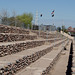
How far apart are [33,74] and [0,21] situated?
8.93 metres

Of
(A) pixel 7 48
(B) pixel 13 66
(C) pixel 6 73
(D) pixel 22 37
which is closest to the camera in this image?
(C) pixel 6 73

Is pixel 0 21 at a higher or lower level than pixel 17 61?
higher

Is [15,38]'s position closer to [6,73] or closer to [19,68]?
[19,68]

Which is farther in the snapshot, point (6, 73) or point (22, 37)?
point (22, 37)

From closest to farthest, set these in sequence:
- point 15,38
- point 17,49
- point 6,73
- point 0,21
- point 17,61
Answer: point 6,73
point 17,61
point 17,49
point 15,38
point 0,21

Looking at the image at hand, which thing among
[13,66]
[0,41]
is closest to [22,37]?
[0,41]

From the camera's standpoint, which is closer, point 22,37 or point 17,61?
point 17,61

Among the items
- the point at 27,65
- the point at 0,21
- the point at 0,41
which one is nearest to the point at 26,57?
the point at 27,65

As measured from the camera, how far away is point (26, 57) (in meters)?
7.59

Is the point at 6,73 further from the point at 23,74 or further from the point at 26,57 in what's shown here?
the point at 26,57

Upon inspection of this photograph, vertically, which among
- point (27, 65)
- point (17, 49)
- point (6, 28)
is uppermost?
point (6, 28)

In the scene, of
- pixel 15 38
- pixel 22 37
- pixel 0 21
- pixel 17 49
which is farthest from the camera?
pixel 0 21

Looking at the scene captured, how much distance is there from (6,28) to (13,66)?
5.30 meters

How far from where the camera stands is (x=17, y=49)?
8672 mm
